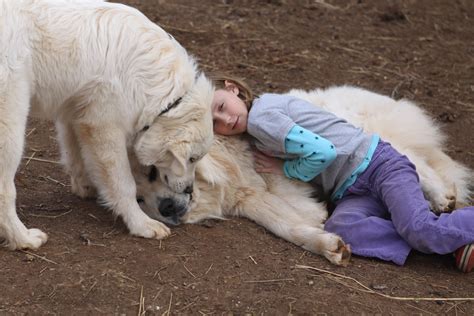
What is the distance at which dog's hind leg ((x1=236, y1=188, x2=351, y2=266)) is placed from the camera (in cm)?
451

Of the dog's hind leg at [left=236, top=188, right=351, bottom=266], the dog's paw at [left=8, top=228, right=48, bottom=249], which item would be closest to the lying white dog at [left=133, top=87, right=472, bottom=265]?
the dog's hind leg at [left=236, top=188, right=351, bottom=266]

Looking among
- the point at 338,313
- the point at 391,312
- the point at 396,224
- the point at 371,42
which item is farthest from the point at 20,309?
the point at 371,42

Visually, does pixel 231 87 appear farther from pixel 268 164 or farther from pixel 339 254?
pixel 339 254

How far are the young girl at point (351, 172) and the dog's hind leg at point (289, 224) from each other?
0.63 ft

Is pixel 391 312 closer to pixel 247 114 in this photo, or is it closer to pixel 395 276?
pixel 395 276

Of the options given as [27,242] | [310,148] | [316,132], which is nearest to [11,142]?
[27,242]

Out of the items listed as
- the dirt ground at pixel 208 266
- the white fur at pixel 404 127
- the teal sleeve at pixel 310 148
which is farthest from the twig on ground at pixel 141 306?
the white fur at pixel 404 127

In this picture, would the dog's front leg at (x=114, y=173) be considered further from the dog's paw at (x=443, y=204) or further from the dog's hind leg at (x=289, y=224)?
the dog's paw at (x=443, y=204)

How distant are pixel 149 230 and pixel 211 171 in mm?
688

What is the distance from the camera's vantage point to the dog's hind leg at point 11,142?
3908 millimetres

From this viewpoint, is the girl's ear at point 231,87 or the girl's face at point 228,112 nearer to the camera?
the girl's face at point 228,112

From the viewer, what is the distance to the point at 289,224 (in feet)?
15.8

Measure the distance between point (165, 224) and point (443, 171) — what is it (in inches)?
83.9

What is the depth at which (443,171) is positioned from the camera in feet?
18.3
